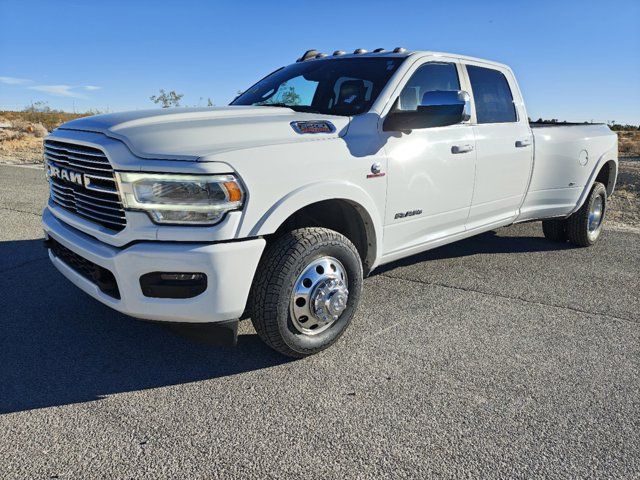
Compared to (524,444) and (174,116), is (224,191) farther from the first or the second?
(524,444)

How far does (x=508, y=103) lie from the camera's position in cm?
486

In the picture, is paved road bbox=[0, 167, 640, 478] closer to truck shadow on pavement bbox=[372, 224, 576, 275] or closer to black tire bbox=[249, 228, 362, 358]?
black tire bbox=[249, 228, 362, 358]

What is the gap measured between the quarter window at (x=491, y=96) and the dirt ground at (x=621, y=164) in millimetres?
3649

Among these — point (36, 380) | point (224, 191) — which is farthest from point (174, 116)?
point (36, 380)

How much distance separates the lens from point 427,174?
3.71m

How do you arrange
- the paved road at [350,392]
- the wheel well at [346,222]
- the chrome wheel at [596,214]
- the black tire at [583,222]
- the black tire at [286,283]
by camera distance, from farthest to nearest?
the chrome wheel at [596,214]
the black tire at [583,222]
the wheel well at [346,222]
the black tire at [286,283]
the paved road at [350,392]

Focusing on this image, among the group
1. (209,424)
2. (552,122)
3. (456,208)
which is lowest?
(209,424)

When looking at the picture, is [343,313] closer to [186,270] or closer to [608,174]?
[186,270]

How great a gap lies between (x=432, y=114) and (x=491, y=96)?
164 cm

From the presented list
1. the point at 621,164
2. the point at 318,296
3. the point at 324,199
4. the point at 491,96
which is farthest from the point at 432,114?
the point at 621,164

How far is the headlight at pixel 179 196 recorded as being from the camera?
100 inches

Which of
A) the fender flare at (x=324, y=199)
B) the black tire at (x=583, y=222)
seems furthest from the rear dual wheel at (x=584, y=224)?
the fender flare at (x=324, y=199)

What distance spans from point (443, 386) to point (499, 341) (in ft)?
2.54

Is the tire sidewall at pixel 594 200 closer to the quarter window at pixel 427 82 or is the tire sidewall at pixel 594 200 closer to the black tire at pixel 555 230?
the black tire at pixel 555 230
